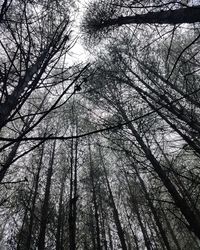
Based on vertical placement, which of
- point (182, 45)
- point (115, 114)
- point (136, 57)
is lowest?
point (115, 114)

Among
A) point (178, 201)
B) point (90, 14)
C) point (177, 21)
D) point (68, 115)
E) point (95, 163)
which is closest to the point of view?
point (177, 21)

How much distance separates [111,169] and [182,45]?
317 inches

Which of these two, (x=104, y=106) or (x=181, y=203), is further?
(x=104, y=106)

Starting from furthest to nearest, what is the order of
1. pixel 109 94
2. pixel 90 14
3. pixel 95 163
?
pixel 95 163
pixel 109 94
pixel 90 14

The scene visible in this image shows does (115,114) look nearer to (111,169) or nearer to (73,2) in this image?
(73,2)

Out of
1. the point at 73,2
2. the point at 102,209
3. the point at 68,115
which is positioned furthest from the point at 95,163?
the point at 73,2

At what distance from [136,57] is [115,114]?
2.77 m

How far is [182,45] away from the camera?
940cm

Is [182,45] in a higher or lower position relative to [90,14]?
higher

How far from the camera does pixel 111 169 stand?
12375mm

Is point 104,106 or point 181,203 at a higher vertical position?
point 104,106

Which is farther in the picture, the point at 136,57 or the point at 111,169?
the point at 111,169

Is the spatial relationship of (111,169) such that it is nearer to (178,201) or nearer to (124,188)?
(124,188)

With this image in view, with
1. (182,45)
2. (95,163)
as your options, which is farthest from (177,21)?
(95,163)
